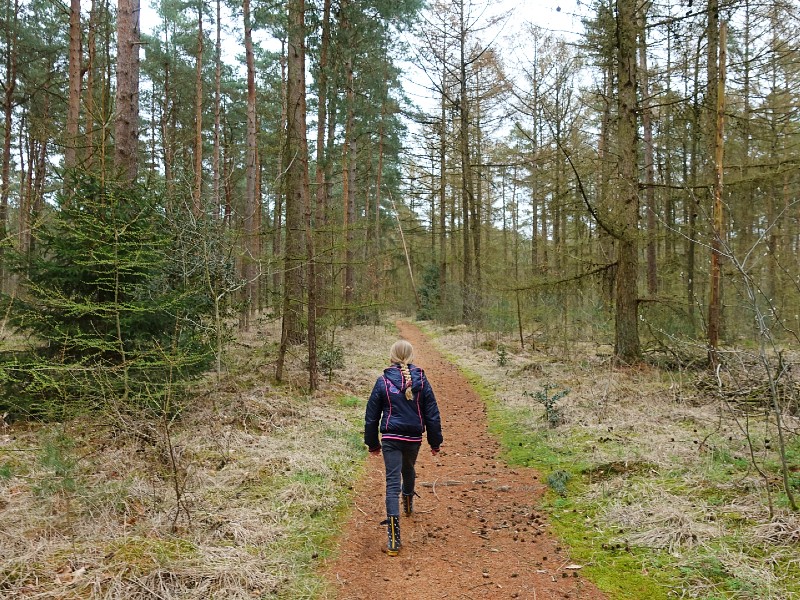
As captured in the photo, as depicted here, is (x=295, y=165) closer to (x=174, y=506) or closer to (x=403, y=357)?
(x=403, y=357)

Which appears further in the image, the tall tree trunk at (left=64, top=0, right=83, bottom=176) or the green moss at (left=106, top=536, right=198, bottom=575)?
the tall tree trunk at (left=64, top=0, right=83, bottom=176)

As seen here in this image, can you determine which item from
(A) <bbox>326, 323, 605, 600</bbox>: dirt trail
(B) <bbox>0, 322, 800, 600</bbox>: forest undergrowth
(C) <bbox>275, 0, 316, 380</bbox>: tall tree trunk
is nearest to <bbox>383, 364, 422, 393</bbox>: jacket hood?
(A) <bbox>326, 323, 605, 600</bbox>: dirt trail

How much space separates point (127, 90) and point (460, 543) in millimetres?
8444

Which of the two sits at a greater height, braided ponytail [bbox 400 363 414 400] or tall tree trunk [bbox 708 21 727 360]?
tall tree trunk [bbox 708 21 727 360]

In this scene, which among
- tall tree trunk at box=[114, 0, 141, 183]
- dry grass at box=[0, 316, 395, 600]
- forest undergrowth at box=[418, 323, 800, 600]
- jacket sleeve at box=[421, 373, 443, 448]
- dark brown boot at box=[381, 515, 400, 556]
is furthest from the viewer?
tall tree trunk at box=[114, 0, 141, 183]

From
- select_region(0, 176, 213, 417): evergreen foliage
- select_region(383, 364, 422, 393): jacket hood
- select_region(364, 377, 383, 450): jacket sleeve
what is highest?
select_region(0, 176, 213, 417): evergreen foliage

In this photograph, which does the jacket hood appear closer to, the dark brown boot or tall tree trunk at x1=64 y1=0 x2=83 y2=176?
the dark brown boot

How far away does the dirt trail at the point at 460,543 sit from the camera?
3701 millimetres

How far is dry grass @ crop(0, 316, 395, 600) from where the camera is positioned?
10.5 feet

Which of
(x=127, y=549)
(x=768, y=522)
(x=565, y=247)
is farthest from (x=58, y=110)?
(x=768, y=522)

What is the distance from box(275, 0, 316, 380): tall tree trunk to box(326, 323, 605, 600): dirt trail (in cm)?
393

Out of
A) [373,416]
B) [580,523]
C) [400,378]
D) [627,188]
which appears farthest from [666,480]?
[627,188]

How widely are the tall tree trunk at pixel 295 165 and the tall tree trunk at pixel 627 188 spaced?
6416mm

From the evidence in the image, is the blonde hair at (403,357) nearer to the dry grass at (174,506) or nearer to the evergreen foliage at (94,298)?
the dry grass at (174,506)
